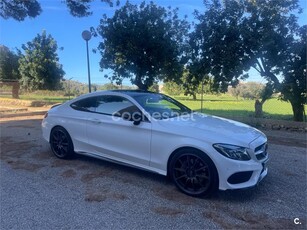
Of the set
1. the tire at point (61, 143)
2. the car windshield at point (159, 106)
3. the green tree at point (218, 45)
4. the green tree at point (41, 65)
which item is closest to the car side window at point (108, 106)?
the car windshield at point (159, 106)

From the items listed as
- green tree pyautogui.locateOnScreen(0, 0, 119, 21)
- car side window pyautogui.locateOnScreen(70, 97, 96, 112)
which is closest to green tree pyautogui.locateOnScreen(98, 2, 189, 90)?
green tree pyautogui.locateOnScreen(0, 0, 119, 21)

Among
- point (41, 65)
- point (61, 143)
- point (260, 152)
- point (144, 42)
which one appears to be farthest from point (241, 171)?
point (41, 65)

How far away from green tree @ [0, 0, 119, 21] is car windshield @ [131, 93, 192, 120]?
785cm

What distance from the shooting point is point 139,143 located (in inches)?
181

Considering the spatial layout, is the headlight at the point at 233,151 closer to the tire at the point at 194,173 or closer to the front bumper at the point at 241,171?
the front bumper at the point at 241,171

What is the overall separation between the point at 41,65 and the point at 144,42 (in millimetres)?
15732

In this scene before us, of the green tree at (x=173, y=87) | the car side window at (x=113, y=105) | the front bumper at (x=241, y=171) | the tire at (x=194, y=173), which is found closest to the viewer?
the front bumper at (x=241, y=171)

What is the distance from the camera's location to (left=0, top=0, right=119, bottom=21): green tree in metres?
11.8

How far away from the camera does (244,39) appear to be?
10.2m

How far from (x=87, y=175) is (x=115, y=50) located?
8.57 meters

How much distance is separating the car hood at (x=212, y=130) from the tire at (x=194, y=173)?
268mm

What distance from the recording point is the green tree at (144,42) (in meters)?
12.0

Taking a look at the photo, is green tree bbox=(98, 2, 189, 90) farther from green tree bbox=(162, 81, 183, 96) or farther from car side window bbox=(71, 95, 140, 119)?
car side window bbox=(71, 95, 140, 119)

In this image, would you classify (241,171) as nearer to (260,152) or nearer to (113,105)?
(260,152)
